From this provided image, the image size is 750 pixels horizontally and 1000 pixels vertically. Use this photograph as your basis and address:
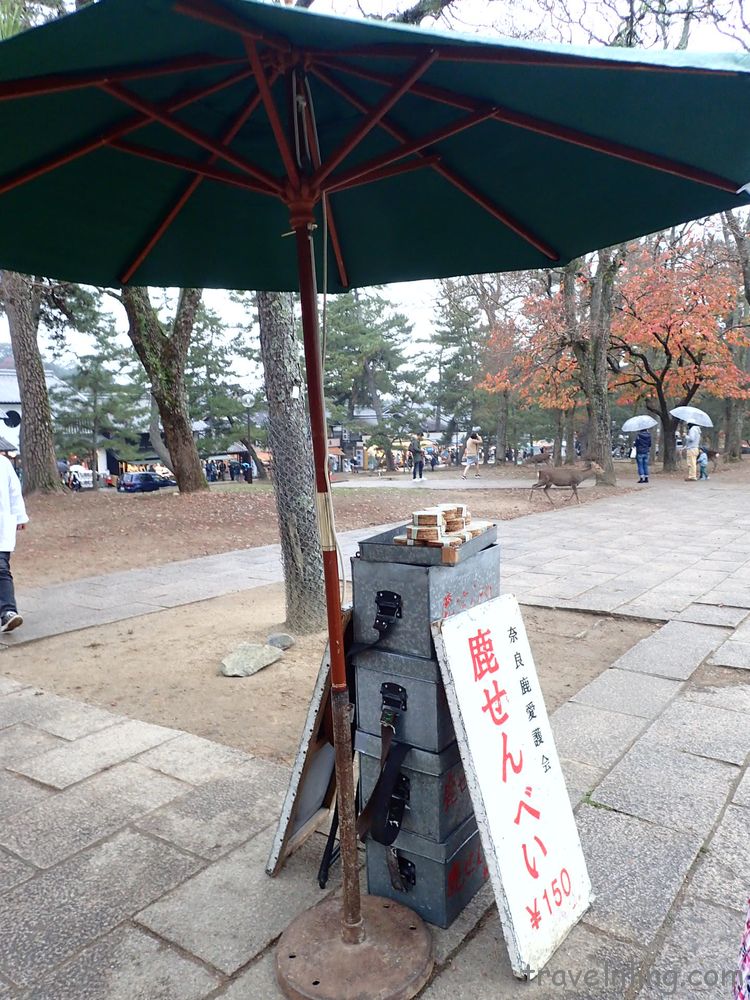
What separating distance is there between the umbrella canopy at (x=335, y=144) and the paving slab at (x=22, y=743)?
220 cm

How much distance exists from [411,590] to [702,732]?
2.20 m

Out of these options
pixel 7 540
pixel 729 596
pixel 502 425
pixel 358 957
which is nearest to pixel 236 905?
pixel 358 957

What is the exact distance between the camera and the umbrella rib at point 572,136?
5.97ft

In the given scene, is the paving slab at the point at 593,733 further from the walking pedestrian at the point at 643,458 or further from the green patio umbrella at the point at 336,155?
the walking pedestrian at the point at 643,458

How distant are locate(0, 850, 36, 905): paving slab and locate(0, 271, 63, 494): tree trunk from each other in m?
13.0

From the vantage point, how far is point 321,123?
85.6 inches

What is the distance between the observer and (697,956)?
1.82 metres

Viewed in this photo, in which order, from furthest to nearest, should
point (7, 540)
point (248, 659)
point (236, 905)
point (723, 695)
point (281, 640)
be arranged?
point (7, 540) < point (281, 640) < point (248, 659) < point (723, 695) < point (236, 905)

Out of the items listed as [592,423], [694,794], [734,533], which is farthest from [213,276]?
[592,423]

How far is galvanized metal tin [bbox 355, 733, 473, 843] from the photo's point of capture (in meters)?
1.85

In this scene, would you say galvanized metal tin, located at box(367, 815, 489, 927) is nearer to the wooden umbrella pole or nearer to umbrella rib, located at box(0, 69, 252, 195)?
the wooden umbrella pole

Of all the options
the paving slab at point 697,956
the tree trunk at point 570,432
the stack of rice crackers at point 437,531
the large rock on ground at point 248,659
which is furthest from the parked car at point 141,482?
the paving slab at point 697,956

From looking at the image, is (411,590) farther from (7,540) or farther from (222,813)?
(7,540)

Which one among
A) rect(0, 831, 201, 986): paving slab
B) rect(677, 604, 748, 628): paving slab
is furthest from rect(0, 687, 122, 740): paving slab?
rect(677, 604, 748, 628): paving slab
